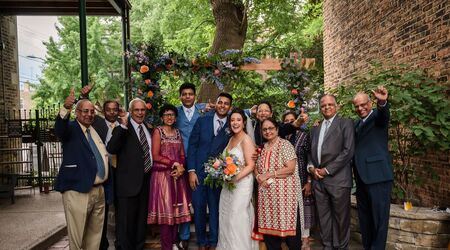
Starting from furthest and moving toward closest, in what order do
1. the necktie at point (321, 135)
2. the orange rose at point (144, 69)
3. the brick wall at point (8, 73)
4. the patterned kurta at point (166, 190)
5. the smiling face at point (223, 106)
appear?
the brick wall at point (8, 73), the orange rose at point (144, 69), the smiling face at point (223, 106), the patterned kurta at point (166, 190), the necktie at point (321, 135)

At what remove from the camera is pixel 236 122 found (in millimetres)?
4508

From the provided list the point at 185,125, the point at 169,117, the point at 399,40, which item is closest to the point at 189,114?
the point at 185,125

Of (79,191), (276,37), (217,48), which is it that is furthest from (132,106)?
(276,37)

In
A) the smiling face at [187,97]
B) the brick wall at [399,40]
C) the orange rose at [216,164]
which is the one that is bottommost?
the orange rose at [216,164]

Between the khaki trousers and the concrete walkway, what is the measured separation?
4.09ft

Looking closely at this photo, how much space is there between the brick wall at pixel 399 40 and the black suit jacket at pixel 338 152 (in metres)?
1.62

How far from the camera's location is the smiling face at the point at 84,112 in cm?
439

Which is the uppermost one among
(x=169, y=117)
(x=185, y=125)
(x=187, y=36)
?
(x=187, y=36)

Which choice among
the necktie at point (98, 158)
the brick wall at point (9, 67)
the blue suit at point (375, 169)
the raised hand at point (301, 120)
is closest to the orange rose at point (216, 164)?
the raised hand at point (301, 120)

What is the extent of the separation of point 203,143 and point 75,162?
1.47 meters

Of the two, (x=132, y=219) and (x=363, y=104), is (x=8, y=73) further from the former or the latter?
(x=363, y=104)

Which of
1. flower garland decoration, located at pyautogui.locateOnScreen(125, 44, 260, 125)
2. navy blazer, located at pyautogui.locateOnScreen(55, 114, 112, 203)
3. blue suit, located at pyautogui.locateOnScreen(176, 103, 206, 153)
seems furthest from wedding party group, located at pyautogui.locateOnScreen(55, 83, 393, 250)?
flower garland decoration, located at pyautogui.locateOnScreen(125, 44, 260, 125)

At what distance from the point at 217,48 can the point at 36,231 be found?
6821 mm

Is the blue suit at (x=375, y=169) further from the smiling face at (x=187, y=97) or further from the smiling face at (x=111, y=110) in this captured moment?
the smiling face at (x=111, y=110)
